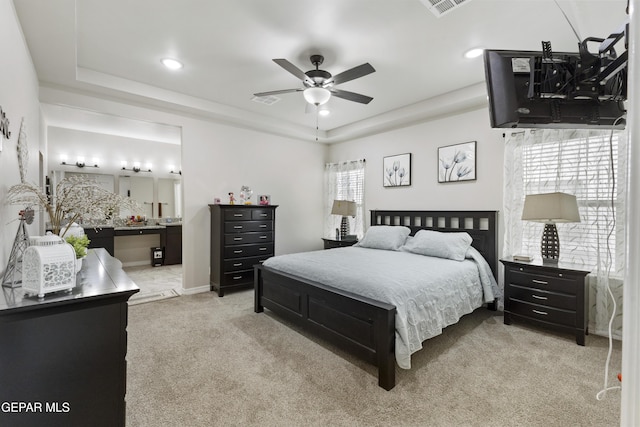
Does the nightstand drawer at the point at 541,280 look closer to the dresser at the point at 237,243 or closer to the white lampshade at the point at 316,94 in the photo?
the white lampshade at the point at 316,94

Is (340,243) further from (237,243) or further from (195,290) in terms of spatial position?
(195,290)

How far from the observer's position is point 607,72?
136cm

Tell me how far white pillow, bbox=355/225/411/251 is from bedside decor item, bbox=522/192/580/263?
4.90 feet

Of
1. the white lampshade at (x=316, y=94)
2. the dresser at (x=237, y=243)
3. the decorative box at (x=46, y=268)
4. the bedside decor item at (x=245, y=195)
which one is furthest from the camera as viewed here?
the bedside decor item at (x=245, y=195)

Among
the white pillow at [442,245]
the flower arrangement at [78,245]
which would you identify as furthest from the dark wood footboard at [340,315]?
the flower arrangement at [78,245]

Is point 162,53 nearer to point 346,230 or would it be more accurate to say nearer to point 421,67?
point 421,67

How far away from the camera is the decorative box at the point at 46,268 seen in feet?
4.18

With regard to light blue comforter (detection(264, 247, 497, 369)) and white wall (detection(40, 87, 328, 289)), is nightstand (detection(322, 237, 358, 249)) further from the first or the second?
light blue comforter (detection(264, 247, 497, 369))

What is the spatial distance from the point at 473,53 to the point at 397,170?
213cm

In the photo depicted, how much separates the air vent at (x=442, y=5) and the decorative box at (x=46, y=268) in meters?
2.65

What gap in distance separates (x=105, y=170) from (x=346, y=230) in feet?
16.0

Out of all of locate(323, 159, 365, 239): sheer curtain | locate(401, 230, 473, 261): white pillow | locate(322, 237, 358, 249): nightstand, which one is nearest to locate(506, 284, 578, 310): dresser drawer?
locate(401, 230, 473, 261): white pillow

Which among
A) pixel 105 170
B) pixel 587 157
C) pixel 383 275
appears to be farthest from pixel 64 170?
pixel 587 157

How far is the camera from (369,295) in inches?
92.7
